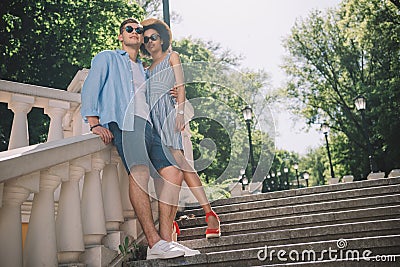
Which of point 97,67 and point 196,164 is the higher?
point 97,67

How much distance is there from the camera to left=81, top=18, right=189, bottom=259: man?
152 inches

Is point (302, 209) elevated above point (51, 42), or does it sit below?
below

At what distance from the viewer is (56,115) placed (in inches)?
212

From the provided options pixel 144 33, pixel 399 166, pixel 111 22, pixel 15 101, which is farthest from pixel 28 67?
pixel 399 166

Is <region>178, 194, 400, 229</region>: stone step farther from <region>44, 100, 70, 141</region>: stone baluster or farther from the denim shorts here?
<region>44, 100, 70, 141</region>: stone baluster

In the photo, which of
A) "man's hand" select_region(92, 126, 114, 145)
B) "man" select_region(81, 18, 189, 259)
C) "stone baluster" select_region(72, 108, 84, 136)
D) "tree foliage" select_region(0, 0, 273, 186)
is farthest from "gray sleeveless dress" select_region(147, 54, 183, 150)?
"tree foliage" select_region(0, 0, 273, 186)

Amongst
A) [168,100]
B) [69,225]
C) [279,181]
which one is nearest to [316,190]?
[168,100]

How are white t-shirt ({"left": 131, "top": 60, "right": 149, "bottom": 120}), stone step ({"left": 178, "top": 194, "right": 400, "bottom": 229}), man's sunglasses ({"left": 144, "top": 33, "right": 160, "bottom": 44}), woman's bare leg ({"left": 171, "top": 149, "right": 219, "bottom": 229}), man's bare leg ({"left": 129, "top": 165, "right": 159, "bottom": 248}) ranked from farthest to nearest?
stone step ({"left": 178, "top": 194, "right": 400, "bottom": 229})
man's sunglasses ({"left": 144, "top": 33, "right": 160, "bottom": 44})
woman's bare leg ({"left": 171, "top": 149, "right": 219, "bottom": 229})
white t-shirt ({"left": 131, "top": 60, "right": 149, "bottom": 120})
man's bare leg ({"left": 129, "top": 165, "right": 159, "bottom": 248})

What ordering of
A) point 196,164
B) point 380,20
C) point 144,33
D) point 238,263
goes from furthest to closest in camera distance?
point 380,20 → point 196,164 → point 144,33 → point 238,263

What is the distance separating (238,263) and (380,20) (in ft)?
81.5

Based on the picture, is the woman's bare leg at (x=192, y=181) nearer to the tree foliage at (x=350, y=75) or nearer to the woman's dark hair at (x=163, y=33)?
the woman's dark hair at (x=163, y=33)

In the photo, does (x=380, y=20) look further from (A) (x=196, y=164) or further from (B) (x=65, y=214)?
(B) (x=65, y=214)

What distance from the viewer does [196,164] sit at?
5.90 m

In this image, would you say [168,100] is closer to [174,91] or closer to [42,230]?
[174,91]
